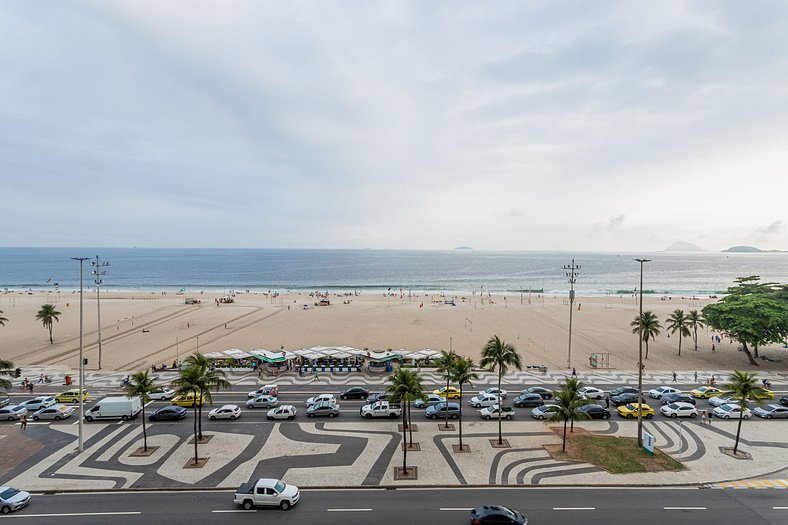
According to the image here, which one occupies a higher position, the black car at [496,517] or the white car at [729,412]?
the black car at [496,517]

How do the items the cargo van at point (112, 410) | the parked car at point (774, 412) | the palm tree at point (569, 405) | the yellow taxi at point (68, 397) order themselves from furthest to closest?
the yellow taxi at point (68, 397)
the parked car at point (774, 412)
the cargo van at point (112, 410)
the palm tree at point (569, 405)

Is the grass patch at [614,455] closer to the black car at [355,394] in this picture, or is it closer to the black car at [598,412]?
the black car at [598,412]

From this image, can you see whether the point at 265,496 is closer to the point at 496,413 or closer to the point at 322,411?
the point at 322,411

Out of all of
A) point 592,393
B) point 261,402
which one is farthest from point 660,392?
point 261,402

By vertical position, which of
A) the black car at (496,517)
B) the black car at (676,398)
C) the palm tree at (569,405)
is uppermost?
the palm tree at (569,405)

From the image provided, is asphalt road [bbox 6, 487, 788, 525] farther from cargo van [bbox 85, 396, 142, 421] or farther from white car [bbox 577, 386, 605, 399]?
white car [bbox 577, 386, 605, 399]

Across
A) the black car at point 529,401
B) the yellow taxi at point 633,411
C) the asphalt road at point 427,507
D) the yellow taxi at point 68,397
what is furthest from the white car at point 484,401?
the yellow taxi at point 68,397
